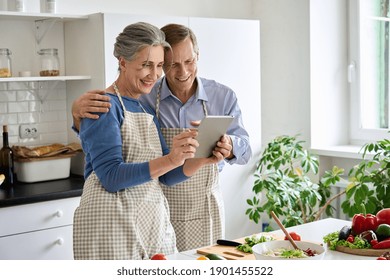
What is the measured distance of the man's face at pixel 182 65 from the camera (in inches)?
96.0

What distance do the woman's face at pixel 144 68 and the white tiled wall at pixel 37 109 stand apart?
1.55 m

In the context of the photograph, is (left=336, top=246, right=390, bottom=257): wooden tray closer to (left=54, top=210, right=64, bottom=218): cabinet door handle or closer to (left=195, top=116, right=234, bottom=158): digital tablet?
(left=195, top=116, right=234, bottom=158): digital tablet

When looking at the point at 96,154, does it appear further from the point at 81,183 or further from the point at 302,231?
the point at 81,183

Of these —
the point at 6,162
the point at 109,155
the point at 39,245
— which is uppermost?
the point at 109,155

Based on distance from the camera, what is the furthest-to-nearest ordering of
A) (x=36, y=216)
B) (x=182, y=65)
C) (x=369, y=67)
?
(x=369, y=67) < (x=36, y=216) < (x=182, y=65)

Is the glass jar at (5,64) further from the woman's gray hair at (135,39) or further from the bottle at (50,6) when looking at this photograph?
the woman's gray hair at (135,39)

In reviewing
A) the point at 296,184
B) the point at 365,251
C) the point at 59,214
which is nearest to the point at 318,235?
the point at 365,251

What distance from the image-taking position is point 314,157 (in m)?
4.18

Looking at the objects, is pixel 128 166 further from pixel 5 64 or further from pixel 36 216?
pixel 5 64

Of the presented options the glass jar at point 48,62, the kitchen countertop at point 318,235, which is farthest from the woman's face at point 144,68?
the glass jar at point 48,62

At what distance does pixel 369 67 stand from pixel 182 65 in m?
2.19

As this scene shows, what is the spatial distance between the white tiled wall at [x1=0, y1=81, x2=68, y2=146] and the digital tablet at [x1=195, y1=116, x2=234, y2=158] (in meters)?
1.70

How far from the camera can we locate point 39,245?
10.5ft
